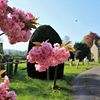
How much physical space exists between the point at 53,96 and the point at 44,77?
7.00 m

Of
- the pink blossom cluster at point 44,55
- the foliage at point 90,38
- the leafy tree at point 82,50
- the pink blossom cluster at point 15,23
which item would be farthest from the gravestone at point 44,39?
the foliage at point 90,38

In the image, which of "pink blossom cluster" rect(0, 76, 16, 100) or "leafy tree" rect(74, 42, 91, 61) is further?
"leafy tree" rect(74, 42, 91, 61)

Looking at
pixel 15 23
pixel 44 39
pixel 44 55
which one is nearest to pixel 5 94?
pixel 15 23

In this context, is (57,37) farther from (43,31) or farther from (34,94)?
(34,94)

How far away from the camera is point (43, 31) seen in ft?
82.0

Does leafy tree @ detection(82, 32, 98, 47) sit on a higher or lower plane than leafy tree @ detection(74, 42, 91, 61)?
higher

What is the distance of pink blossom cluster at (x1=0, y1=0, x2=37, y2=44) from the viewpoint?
448 centimetres

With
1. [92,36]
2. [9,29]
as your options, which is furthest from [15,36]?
[92,36]

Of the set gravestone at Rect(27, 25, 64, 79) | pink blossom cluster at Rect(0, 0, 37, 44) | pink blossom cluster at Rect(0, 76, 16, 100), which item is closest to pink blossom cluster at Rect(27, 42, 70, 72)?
pink blossom cluster at Rect(0, 0, 37, 44)

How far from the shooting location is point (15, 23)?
456cm

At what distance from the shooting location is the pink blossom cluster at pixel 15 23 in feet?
14.7

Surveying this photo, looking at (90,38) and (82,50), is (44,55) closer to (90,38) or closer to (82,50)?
(82,50)

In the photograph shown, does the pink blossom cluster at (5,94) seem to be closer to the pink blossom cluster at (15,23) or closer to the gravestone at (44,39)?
the pink blossom cluster at (15,23)

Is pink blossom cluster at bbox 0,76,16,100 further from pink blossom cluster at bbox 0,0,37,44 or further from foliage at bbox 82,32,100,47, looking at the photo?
foliage at bbox 82,32,100,47
